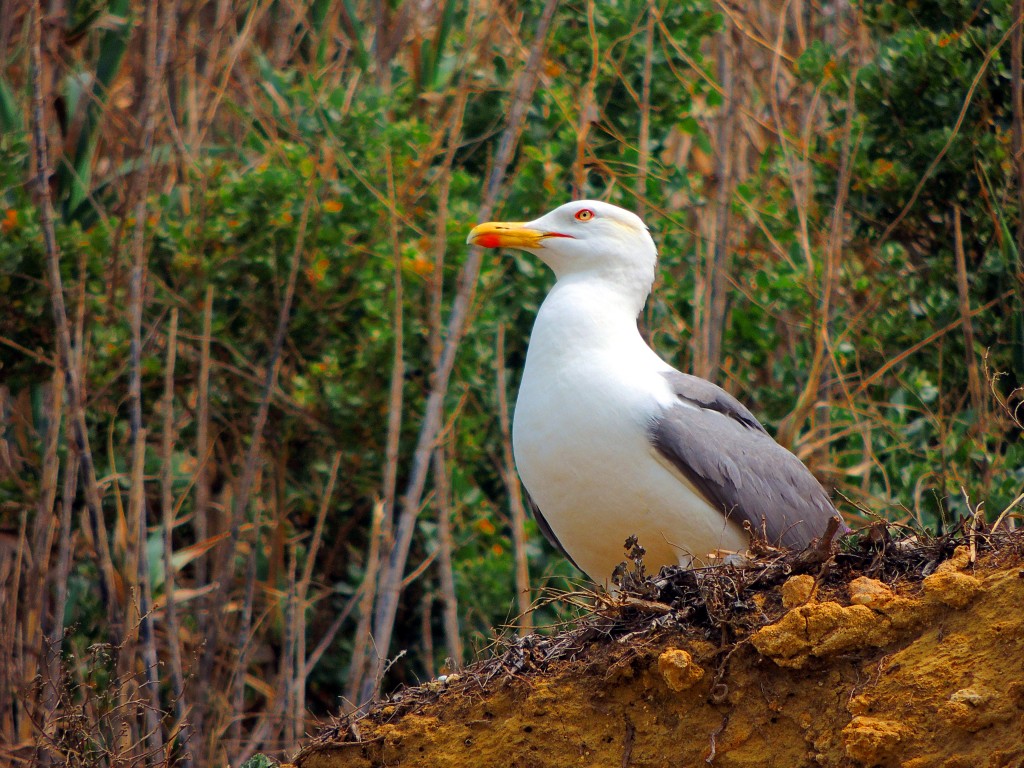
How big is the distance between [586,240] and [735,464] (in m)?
1.21

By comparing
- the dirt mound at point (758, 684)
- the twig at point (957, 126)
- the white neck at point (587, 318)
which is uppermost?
the twig at point (957, 126)

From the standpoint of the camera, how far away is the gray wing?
5.30 m

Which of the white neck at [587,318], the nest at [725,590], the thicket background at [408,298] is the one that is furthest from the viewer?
the thicket background at [408,298]

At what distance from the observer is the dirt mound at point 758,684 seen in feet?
11.3

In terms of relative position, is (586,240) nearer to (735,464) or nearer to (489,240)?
(489,240)

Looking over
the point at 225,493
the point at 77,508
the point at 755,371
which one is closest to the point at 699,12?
the point at 755,371

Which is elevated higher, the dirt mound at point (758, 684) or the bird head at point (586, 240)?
the bird head at point (586, 240)

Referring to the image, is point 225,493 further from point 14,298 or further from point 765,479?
point 765,479

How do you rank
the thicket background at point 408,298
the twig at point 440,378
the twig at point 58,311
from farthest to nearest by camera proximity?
the thicket background at point 408,298, the twig at point 440,378, the twig at point 58,311

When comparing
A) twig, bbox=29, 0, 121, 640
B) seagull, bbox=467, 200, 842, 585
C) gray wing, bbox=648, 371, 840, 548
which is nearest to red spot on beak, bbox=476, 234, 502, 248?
seagull, bbox=467, 200, 842, 585

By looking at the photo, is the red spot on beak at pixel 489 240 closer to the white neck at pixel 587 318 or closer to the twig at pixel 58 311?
the white neck at pixel 587 318

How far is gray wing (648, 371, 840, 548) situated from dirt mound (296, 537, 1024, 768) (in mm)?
1236

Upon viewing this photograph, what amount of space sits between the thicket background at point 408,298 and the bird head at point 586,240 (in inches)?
17.9

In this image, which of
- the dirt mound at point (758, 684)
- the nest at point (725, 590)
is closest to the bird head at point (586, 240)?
the nest at point (725, 590)
